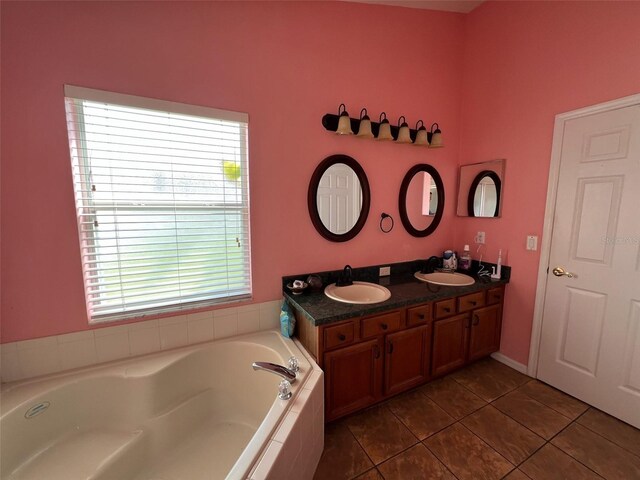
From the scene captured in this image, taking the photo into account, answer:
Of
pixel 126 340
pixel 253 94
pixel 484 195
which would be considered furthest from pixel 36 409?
pixel 484 195

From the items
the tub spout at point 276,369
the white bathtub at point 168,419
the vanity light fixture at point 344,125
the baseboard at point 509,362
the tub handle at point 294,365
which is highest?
the vanity light fixture at point 344,125

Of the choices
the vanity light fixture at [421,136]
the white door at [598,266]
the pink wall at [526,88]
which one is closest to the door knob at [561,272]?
the white door at [598,266]

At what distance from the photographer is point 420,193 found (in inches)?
94.3

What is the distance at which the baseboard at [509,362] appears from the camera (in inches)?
85.4

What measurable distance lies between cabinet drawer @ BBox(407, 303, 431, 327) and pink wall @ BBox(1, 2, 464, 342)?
58cm

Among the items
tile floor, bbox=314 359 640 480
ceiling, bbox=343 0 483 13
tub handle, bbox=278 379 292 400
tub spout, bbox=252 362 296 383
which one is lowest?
tile floor, bbox=314 359 640 480

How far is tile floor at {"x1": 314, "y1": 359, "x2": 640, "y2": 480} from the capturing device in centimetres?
137

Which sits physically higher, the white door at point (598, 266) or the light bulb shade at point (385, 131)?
the light bulb shade at point (385, 131)

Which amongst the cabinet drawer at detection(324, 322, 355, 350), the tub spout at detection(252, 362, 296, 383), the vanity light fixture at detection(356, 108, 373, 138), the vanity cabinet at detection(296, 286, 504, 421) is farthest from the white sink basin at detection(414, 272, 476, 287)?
the tub spout at detection(252, 362, 296, 383)

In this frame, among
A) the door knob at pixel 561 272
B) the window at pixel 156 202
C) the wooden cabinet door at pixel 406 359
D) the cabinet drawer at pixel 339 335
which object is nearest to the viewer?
the window at pixel 156 202

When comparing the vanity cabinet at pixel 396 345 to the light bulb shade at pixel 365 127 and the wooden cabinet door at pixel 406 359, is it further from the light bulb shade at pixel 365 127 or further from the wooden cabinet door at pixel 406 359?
the light bulb shade at pixel 365 127

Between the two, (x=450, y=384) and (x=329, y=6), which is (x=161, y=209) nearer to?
(x=329, y=6)

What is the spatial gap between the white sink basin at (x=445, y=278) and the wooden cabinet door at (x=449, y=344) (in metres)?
0.30

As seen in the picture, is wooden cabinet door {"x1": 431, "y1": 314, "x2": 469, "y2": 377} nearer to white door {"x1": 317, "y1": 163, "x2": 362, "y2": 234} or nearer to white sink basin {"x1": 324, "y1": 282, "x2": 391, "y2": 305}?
white sink basin {"x1": 324, "y1": 282, "x2": 391, "y2": 305}
